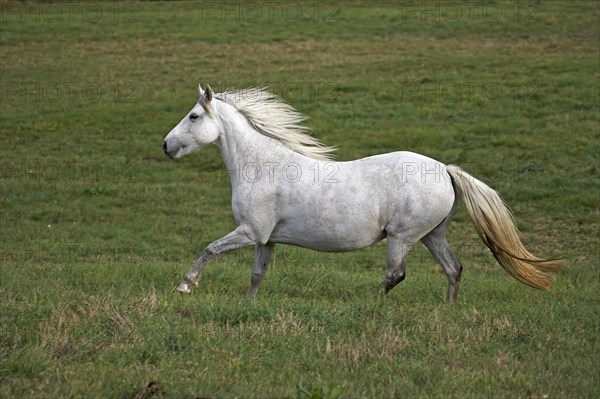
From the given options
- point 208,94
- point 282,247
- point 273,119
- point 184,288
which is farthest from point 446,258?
point 282,247

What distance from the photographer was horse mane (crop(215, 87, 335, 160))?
8695mm

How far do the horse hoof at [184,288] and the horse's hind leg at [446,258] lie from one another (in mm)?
2381

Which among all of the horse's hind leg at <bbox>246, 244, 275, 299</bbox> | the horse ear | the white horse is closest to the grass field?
the horse's hind leg at <bbox>246, 244, 275, 299</bbox>

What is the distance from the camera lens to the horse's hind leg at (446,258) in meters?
8.37

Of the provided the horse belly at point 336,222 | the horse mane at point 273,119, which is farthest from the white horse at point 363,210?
the horse mane at point 273,119

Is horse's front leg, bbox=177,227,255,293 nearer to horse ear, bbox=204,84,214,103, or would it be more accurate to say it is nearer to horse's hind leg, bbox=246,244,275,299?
horse's hind leg, bbox=246,244,275,299

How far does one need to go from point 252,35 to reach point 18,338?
2146 cm

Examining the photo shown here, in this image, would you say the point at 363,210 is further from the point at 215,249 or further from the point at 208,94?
the point at 208,94

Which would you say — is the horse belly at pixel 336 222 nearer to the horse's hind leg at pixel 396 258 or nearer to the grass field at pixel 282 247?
the horse's hind leg at pixel 396 258

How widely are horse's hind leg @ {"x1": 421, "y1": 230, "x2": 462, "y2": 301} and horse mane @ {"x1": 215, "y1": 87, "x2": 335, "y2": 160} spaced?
1.30 meters

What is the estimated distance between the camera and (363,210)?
8102 mm

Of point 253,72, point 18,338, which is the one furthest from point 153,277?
point 253,72

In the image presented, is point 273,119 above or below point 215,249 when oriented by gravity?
above

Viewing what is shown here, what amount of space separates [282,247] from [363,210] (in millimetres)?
3698
